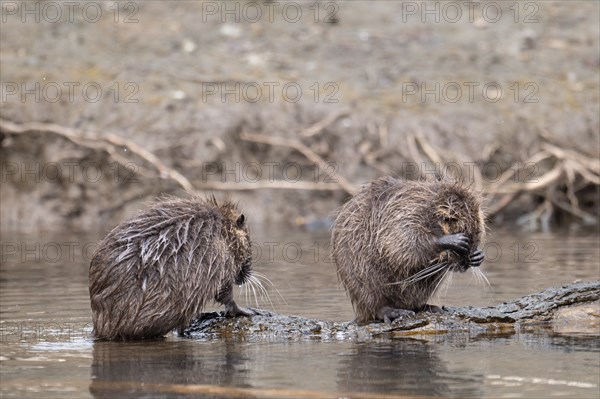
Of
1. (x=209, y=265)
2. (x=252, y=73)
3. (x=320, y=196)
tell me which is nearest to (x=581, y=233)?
(x=320, y=196)

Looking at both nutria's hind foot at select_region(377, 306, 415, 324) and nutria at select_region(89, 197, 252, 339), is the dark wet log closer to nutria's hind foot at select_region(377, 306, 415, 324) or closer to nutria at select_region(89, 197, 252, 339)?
nutria's hind foot at select_region(377, 306, 415, 324)

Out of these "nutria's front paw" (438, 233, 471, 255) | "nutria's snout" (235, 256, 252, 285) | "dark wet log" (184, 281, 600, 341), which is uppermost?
"nutria's front paw" (438, 233, 471, 255)

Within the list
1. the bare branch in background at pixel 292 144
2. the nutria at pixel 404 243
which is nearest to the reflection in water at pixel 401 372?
the nutria at pixel 404 243

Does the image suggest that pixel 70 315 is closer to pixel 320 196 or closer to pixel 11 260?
pixel 11 260

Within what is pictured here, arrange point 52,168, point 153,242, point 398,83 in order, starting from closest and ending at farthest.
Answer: point 153,242
point 52,168
point 398,83

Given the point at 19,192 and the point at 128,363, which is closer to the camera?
the point at 128,363

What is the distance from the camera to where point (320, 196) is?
14922mm

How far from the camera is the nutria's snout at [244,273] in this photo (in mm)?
7523

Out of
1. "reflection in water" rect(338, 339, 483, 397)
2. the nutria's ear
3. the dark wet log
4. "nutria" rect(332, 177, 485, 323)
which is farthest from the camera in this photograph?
the nutria's ear

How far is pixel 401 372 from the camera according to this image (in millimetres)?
5930

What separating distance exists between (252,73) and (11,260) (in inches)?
212

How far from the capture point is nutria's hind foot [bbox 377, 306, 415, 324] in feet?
24.1

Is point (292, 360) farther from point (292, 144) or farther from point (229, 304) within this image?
point (292, 144)

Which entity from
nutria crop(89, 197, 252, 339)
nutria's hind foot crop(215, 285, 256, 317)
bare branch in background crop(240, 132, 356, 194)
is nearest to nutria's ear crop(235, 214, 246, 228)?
nutria crop(89, 197, 252, 339)
